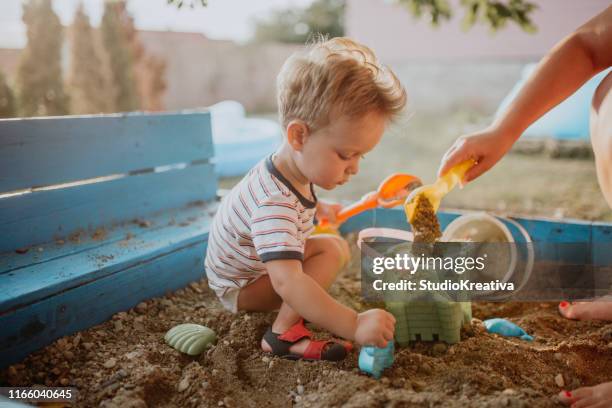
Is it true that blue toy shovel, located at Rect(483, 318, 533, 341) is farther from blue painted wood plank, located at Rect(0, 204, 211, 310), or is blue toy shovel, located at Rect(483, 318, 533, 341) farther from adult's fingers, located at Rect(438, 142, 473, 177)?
blue painted wood plank, located at Rect(0, 204, 211, 310)

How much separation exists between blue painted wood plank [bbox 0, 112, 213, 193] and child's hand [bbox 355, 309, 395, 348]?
50.4 inches

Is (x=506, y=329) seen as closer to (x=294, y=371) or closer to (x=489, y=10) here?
(x=294, y=371)

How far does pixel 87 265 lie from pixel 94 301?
0.12 metres

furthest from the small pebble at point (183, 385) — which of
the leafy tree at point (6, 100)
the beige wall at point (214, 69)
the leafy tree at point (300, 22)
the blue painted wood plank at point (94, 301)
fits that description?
the leafy tree at point (300, 22)

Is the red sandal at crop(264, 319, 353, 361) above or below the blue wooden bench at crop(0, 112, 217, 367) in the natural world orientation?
below

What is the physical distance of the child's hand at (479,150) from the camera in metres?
1.55

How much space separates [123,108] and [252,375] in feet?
19.5

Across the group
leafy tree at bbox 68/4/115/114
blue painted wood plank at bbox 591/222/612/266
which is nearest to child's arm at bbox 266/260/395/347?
blue painted wood plank at bbox 591/222/612/266

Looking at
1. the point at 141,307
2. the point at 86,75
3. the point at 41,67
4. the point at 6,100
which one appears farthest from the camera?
the point at 86,75

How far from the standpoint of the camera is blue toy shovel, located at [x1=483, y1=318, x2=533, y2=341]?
1526 mm

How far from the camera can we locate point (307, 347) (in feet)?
4.52

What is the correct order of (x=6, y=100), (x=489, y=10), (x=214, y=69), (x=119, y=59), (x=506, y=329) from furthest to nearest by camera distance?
1. (x=214, y=69)
2. (x=119, y=59)
3. (x=6, y=100)
4. (x=489, y=10)
5. (x=506, y=329)

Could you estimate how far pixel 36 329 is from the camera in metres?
1.36

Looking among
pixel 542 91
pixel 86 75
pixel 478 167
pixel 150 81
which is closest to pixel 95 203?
pixel 478 167
